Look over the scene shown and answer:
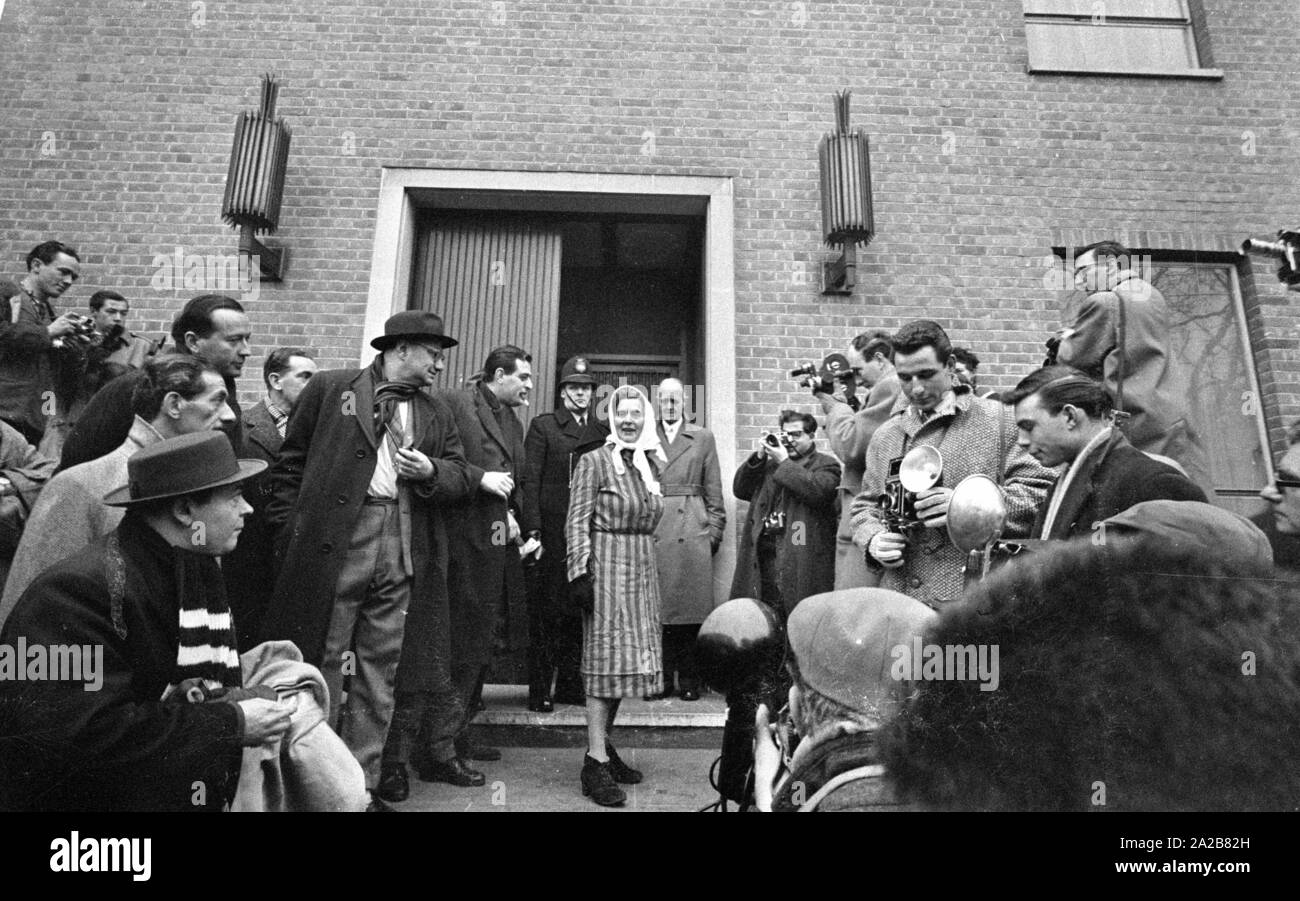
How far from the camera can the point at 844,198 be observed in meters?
6.75

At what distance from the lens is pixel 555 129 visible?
7.18 meters

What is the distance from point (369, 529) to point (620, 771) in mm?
1542

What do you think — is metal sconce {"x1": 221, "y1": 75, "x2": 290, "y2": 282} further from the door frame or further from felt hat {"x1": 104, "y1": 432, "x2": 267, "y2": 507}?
felt hat {"x1": 104, "y1": 432, "x2": 267, "y2": 507}

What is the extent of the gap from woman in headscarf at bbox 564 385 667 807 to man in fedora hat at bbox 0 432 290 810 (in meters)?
1.86

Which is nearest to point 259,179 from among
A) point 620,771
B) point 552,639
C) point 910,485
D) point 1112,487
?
point 552,639

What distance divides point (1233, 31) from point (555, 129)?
5.32m

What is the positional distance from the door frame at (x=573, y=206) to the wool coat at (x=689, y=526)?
833mm

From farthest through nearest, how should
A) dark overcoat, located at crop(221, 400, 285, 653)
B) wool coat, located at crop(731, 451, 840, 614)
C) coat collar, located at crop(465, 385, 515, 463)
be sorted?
1. coat collar, located at crop(465, 385, 515, 463)
2. wool coat, located at crop(731, 451, 840, 614)
3. dark overcoat, located at crop(221, 400, 285, 653)

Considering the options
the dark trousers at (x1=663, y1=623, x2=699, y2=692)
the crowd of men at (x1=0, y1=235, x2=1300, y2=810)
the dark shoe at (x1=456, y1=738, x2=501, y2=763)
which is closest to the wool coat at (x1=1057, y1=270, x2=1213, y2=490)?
the crowd of men at (x1=0, y1=235, x2=1300, y2=810)

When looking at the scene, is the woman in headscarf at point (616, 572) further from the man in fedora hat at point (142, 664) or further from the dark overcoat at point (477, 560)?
the man in fedora hat at point (142, 664)

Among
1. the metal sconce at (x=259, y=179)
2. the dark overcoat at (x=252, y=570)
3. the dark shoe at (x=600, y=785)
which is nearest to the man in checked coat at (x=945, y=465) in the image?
the dark shoe at (x=600, y=785)

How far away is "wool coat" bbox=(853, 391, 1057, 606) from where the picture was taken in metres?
3.41
